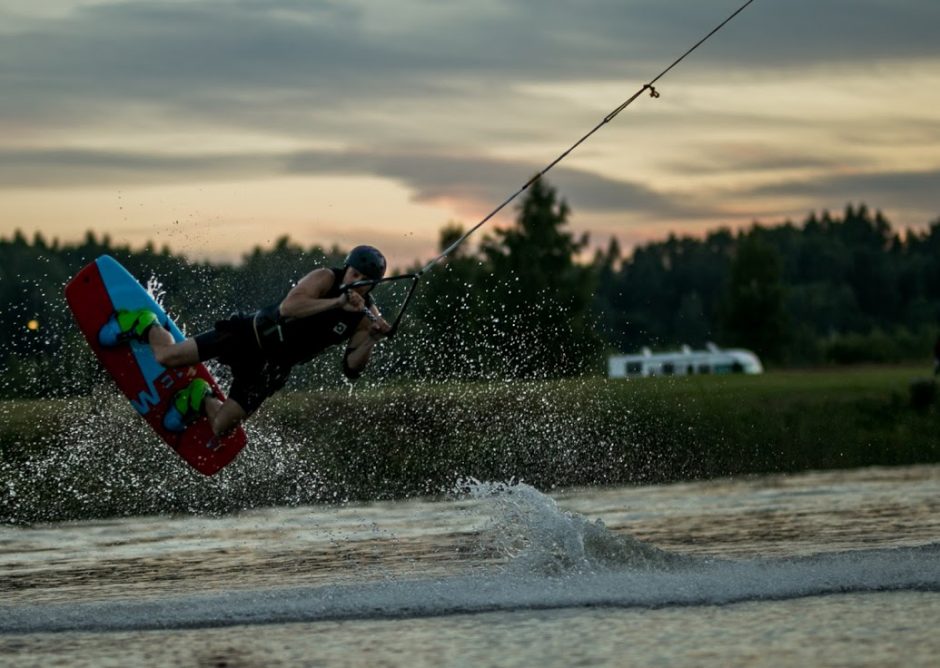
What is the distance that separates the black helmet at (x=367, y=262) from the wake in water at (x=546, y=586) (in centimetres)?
202

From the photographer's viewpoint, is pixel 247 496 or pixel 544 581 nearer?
pixel 544 581

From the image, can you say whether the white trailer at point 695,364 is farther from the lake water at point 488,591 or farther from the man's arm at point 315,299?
the man's arm at point 315,299

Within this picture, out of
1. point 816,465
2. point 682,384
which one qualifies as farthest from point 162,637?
point 682,384

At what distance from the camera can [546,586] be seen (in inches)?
422

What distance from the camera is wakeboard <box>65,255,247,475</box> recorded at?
1277 cm

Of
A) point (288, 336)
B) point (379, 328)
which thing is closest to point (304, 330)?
point (288, 336)

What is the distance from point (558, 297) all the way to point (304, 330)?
152 feet

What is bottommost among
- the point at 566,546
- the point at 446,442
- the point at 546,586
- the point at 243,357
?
the point at 546,586

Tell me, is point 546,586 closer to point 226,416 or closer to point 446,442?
point 226,416

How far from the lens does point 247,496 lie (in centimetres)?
1878

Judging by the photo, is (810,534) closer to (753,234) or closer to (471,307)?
(471,307)

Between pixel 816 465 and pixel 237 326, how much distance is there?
46.2 ft

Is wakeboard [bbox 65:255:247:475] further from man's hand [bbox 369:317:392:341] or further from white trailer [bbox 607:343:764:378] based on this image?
white trailer [bbox 607:343:764:378]

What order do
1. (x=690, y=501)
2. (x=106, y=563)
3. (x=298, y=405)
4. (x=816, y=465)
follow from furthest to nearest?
(x=816, y=465), (x=298, y=405), (x=690, y=501), (x=106, y=563)
